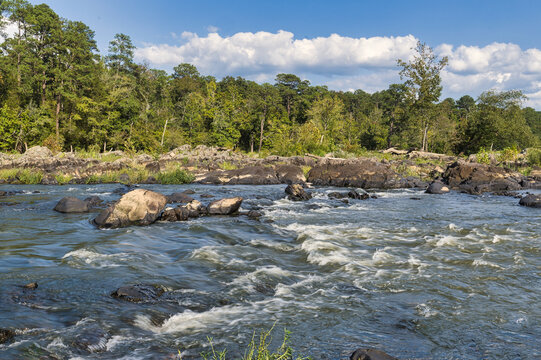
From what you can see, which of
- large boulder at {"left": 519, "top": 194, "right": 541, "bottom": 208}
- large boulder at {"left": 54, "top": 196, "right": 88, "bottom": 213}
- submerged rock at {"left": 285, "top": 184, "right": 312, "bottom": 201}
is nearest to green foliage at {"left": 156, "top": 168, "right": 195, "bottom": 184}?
submerged rock at {"left": 285, "top": 184, "right": 312, "bottom": 201}

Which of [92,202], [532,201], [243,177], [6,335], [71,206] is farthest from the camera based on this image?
[243,177]

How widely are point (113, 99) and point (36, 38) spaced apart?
474 inches

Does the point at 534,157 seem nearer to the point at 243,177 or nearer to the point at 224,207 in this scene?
the point at 243,177

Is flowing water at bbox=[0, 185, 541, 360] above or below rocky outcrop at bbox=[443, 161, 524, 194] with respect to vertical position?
below

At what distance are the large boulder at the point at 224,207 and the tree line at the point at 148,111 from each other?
3175 centimetres

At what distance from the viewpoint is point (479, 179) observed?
1070 inches

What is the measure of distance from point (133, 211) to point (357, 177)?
67.5 feet

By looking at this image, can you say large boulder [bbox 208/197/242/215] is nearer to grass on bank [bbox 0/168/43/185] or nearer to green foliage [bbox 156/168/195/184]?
green foliage [bbox 156/168/195/184]

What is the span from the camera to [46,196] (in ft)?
63.4

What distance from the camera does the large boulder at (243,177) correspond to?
95.6 feet

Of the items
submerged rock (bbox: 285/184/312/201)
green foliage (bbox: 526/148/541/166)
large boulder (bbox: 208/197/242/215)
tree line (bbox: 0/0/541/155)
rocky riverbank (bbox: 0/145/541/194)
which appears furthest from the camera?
tree line (bbox: 0/0/541/155)

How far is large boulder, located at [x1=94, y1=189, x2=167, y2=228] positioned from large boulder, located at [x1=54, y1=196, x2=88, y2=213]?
2.96 meters

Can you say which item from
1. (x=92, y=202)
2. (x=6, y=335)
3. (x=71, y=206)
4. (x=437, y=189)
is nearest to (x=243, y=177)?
(x=92, y=202)

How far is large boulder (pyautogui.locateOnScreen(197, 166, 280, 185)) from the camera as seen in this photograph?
2914 cm
